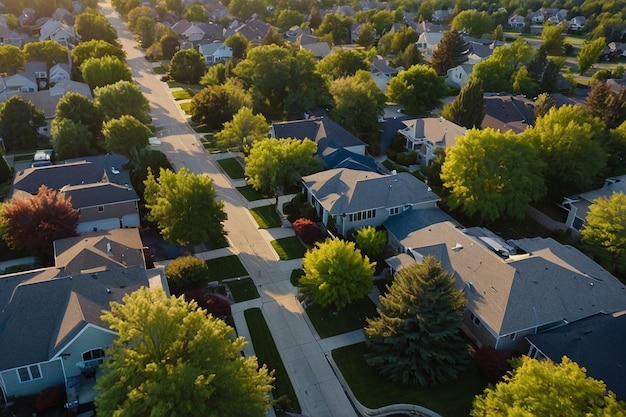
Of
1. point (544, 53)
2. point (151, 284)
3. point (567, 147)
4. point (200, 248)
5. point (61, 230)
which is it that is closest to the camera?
point (151, 284)

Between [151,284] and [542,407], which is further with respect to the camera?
[151,284]

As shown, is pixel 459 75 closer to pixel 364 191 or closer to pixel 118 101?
pixel 364 191

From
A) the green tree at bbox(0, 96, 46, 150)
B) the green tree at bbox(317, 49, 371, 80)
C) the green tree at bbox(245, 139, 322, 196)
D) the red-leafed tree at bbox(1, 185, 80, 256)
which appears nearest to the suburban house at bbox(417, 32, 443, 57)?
the green tree at bbox(317, 49, 371, 80)

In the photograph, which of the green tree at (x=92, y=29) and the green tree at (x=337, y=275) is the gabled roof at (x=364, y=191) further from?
the green tree at (x=92, y=29)

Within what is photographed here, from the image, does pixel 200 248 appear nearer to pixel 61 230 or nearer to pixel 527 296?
pixel 61 230

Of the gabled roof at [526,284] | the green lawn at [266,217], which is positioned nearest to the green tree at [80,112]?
the green lawn at [266,217]

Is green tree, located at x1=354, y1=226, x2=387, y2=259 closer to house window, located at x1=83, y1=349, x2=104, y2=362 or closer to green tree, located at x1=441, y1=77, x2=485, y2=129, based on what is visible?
house window, located at x1=83, y1=349, x2=104, y2=362

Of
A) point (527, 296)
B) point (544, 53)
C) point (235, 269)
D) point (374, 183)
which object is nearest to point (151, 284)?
point (235, 269)
